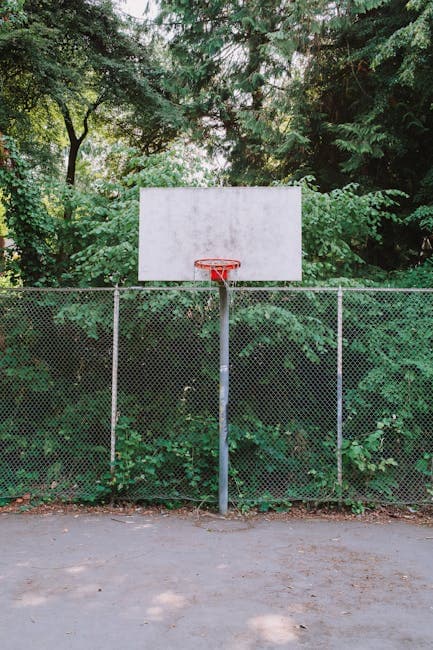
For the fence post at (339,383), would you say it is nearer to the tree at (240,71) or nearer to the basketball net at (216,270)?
the basketball net at (216,270)

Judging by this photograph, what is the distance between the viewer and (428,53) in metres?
8.94

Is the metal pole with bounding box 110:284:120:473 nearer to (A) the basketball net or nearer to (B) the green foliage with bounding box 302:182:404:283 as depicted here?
(A) the basketball net

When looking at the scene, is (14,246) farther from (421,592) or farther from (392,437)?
(421,592)

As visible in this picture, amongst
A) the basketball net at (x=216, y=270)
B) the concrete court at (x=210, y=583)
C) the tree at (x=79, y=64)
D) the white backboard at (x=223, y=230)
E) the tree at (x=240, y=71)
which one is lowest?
the concrete court at (x=210, y=583)

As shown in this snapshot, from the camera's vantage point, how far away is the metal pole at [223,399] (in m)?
6.08

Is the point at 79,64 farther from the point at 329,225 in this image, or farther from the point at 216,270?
the point at 216,270

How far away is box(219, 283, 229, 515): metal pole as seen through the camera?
608 cm

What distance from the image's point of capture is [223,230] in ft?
20.0

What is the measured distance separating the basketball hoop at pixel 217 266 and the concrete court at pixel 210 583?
8.42ft

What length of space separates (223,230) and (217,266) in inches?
15.9

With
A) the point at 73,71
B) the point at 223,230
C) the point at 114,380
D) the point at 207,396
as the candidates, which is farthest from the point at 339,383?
the point at 73,71

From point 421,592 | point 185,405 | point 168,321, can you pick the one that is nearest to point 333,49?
point 168,321

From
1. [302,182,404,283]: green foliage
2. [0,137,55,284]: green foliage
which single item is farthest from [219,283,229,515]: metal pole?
[0,137,55,284]: green foliage

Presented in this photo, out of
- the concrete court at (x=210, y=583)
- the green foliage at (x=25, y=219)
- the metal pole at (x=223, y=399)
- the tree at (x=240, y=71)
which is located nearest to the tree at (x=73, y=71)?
the tree at (x=240, y=71)
